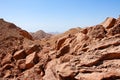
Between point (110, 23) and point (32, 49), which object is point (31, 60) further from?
point (110, 23)

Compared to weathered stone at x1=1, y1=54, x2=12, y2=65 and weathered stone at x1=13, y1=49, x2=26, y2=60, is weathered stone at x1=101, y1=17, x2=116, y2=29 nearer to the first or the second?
weathered stone at x1=13, y1=49, x2=26, y2=60

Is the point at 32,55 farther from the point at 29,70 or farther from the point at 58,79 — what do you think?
the point at 58,79

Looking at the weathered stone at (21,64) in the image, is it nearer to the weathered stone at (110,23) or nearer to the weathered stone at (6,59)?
the weathered stone at (6,59)

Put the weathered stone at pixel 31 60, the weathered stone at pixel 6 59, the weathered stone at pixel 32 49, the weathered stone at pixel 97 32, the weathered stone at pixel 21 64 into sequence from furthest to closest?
1. the weathered stone at pixel 32 49
2. the weathered stone at pixel 6 59
3. the weathered stone at pixel 21 64
4. the weathered stone at pixel 31 60
5. the weathered stone at pixel 97 32

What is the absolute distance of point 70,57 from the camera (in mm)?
13266

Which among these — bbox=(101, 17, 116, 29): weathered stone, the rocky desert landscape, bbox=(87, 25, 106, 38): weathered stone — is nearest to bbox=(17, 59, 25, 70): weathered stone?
the rocky desert landscape

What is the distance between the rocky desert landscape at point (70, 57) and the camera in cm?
1152

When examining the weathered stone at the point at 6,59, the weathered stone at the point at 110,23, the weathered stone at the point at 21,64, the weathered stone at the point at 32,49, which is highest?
the weathered stone at the point at 110,23

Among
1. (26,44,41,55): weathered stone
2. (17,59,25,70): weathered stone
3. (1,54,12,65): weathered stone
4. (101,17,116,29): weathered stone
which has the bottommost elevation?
(17,59,25,70): weathered stone

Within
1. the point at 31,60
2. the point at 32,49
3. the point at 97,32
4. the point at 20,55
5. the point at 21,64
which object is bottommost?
the point at 21,64

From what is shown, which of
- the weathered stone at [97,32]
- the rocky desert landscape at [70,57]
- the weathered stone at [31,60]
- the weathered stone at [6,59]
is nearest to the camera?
the rocky desert landscape at [70,57]

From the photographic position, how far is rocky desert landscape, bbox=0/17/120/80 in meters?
11.5

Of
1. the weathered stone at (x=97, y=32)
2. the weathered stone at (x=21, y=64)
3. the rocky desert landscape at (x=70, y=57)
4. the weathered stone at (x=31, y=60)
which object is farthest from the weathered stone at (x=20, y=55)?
the weathered stone at (x=97, y=32)

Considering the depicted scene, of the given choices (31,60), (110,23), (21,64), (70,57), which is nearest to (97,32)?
(110,23)
